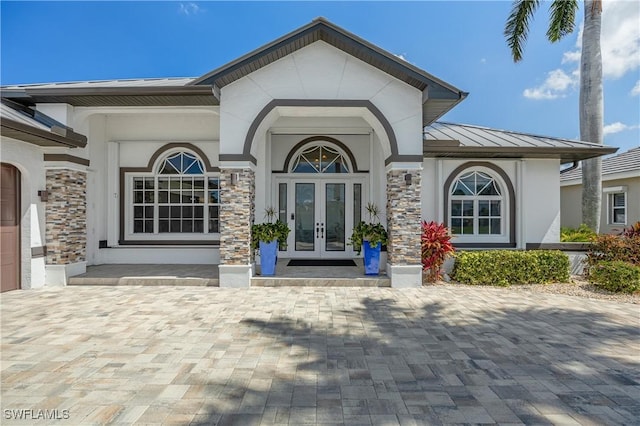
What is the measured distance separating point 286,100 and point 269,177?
3.23 m

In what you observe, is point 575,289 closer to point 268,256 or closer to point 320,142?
point 268,256

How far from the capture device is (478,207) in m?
9.73

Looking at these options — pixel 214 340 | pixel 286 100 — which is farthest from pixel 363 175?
pixel 214 340

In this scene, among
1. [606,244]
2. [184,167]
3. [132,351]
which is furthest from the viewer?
[184,167]

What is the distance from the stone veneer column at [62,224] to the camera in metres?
7.90

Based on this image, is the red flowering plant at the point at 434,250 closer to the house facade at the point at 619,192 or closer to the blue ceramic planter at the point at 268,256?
the blue ceramic planter at the point at 268,256

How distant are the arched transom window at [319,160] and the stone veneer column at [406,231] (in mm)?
3118

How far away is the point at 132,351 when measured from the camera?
435 centimetres

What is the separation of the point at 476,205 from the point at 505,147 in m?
1.81

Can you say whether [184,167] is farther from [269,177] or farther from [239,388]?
[239,388]

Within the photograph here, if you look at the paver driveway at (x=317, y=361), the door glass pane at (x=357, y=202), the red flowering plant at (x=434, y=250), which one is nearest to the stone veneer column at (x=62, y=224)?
the paver driveway at (x=317, y=361)

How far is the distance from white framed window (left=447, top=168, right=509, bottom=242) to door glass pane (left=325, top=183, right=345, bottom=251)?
3356 mm

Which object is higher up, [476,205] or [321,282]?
[476,205]

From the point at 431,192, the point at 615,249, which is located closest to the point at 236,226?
the point at 431,192
